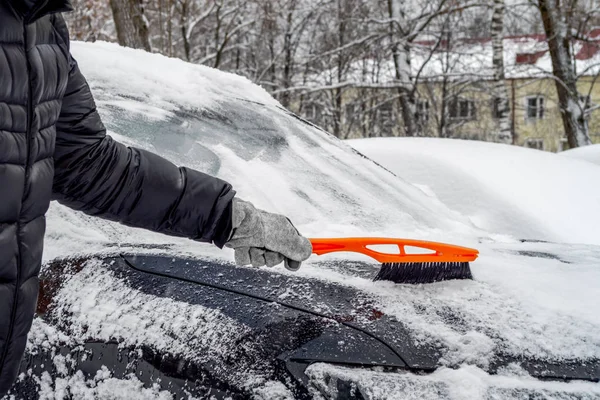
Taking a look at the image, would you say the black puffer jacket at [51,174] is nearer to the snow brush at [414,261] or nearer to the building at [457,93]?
the snow brush at [414,261]

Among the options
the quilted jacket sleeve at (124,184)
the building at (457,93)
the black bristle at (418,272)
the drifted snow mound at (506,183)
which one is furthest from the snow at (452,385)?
the building at (457,93)

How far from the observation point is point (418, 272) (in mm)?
1427

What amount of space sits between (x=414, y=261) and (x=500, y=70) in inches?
382

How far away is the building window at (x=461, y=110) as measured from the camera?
2048 cm

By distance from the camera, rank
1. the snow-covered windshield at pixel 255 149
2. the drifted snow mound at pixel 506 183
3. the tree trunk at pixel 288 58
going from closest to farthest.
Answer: the snow-covered windshield at pixel 255 149 < the drifted snow mound at pixel 506 183 < the tree trunk at pixel 288 58

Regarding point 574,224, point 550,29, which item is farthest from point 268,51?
point 574,224

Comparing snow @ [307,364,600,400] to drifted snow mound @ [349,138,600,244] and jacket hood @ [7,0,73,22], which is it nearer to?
jacket hood @ [7,0,73,22]

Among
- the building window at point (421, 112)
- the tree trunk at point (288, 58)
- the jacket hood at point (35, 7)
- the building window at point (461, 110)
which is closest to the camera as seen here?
the jacket hood at point (35, 7)

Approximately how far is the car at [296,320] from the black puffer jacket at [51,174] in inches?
6.8

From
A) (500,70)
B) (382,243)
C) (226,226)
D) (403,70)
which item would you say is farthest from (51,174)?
(403,70)

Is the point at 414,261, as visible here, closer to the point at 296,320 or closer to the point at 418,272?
the point at 418,272

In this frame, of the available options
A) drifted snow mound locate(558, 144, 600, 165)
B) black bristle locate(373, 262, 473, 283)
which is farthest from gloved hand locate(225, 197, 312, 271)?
drifted snow mound locate(558, 144, 600, 165)

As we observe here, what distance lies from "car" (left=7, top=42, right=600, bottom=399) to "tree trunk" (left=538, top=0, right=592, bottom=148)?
9.18 metres

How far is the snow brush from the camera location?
143 cm
